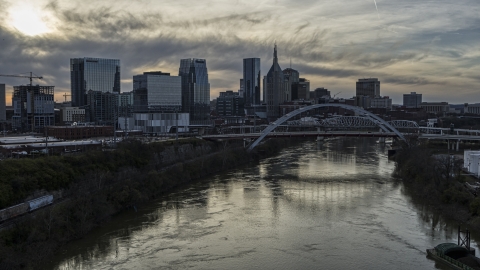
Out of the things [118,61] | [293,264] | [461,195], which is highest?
[118,61]

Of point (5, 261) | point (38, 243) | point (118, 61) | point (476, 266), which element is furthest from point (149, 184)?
point (118, 61)

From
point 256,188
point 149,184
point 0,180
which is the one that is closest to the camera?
point 0,180

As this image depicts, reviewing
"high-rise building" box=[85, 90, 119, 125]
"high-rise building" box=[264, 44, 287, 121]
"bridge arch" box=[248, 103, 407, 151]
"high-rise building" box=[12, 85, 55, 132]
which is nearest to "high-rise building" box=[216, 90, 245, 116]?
"high-rise building" box=[264, 44, 287, 121]

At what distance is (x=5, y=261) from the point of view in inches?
326

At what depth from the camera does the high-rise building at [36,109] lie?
129 ft

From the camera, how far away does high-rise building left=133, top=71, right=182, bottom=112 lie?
44.3m

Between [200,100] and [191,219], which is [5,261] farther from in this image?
[200,100]

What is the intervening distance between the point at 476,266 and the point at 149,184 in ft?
32.2

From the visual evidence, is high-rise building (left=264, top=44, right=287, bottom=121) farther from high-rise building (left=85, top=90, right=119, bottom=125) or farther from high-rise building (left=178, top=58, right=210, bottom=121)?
high-rise building (left=85, top=90, right=119, bottom=125)

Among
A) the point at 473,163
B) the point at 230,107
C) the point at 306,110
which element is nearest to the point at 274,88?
the point at 230,107

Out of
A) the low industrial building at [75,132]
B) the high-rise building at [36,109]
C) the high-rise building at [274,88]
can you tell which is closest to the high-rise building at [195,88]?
the high-rise building at [36,109]

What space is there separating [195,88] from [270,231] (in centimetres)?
3843

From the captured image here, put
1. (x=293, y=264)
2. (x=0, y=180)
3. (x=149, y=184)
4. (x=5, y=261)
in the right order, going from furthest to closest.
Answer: (x=149, y=184)
(x=0, y=180)
(x=293, y=264)
(x=5, y=261)

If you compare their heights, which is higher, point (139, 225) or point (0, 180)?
point (0, 180)
